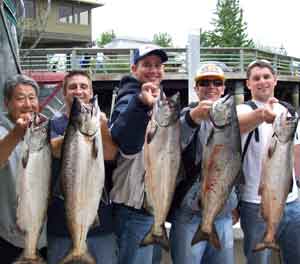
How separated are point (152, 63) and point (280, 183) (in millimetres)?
1304

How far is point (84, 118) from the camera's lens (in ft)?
10.9

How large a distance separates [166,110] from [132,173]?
685mm

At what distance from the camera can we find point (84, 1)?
40688 mm

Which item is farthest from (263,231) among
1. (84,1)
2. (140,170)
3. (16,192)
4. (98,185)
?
(84,1)

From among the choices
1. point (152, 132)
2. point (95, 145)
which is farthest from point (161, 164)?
point (95, 145)

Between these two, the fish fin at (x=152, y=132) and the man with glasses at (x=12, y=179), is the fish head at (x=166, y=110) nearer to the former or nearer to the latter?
the fish fin at (x=152, y=132)

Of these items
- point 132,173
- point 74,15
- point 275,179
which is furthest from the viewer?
point 74,15

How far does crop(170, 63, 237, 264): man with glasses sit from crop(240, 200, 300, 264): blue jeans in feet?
0.65

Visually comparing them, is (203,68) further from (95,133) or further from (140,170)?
(95,133)

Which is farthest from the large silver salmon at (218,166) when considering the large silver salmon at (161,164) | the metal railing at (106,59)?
the metal railing at (106,59)

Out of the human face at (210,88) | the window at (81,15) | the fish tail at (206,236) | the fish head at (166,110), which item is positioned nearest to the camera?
the fish head at (166,110)

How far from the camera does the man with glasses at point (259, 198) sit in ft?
14.0

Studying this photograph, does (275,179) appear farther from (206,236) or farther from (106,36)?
(106,36)

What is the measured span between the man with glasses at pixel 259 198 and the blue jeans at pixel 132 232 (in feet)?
2.86
